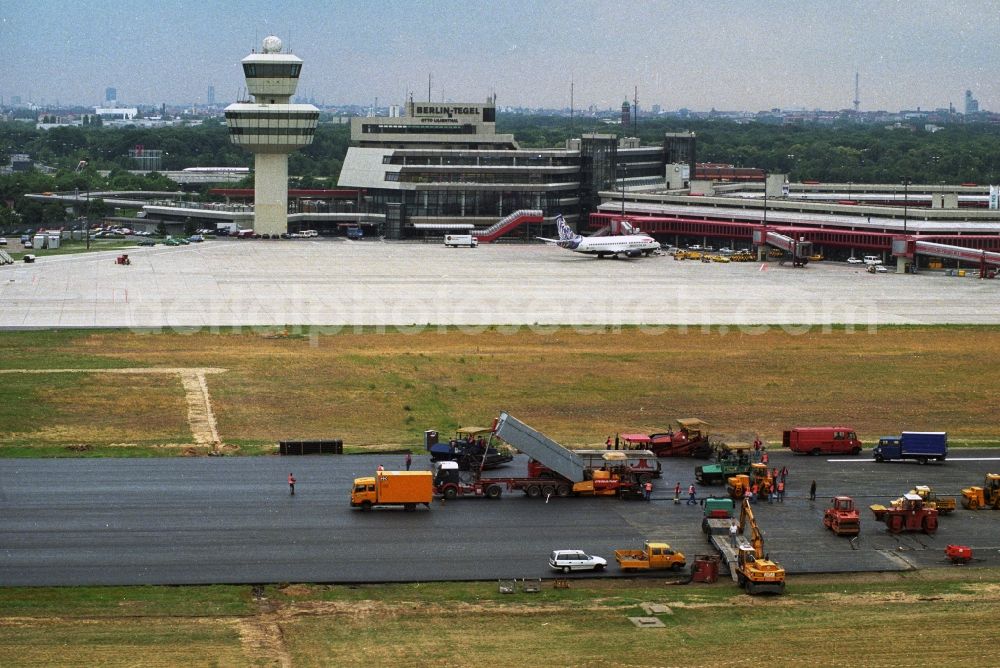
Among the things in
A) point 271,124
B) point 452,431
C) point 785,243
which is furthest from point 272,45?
point 452,431

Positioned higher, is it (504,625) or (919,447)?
(919,447)

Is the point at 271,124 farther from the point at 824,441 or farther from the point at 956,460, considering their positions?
the point at 956,460

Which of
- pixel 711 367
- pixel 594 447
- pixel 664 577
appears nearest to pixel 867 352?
pixel 711 367

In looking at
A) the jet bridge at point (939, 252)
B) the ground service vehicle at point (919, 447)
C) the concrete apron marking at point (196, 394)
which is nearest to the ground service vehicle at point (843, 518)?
the ground service vehicle at point (919, 447)

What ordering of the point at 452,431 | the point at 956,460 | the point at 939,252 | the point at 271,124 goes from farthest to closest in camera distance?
the point at 271,124
the point at 939,252
the point at 452,431
the point at 956,460

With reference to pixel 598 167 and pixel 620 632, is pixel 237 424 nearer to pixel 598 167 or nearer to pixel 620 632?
pixel 620 632

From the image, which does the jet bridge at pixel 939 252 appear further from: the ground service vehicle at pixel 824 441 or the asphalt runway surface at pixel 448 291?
the ground service vehicle at pixel 824 441

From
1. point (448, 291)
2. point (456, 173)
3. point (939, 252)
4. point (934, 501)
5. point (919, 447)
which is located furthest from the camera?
point (456, 173)

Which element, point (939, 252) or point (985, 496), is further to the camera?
point (939, 252)
